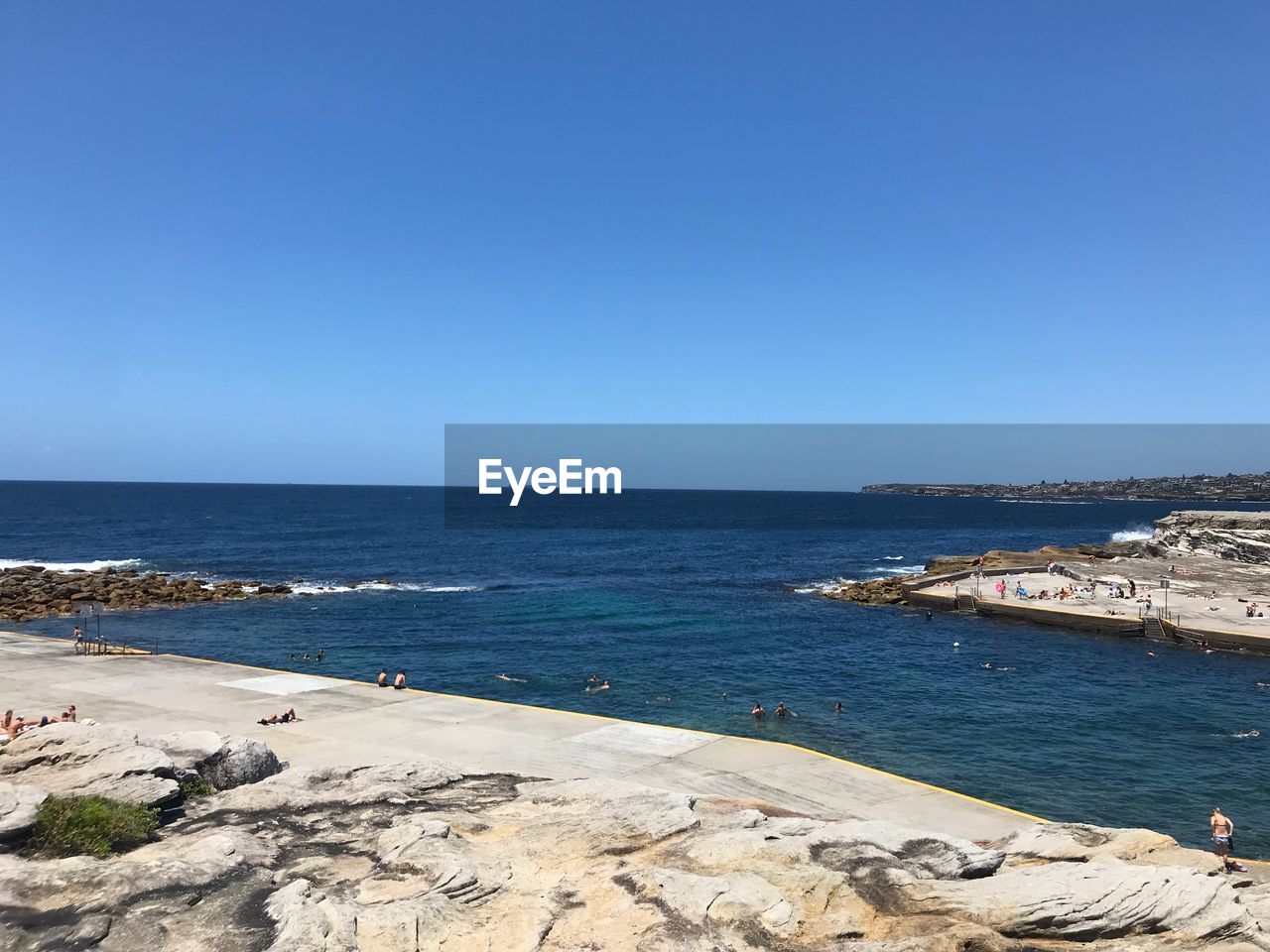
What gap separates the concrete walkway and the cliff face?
2562 inches

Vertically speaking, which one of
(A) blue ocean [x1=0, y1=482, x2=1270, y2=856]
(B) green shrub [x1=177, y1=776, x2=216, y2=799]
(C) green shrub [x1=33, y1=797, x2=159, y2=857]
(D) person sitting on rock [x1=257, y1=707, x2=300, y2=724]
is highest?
(C) green shrub [x1=33, y1=797, x2=159, y2=857]

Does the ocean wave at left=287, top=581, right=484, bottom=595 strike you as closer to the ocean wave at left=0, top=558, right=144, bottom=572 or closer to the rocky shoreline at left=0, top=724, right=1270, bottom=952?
the ocean wave at left=0, top=558, right=144, bottom=572

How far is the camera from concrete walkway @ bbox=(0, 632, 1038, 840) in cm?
1883

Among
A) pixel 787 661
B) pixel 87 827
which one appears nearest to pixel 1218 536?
pixel 787 661

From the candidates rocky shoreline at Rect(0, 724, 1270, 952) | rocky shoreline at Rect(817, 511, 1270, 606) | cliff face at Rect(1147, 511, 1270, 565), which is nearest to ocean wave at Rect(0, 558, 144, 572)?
rocky shoreline at Rect(817, 511, 1270, 606)

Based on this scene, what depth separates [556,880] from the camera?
11664mm

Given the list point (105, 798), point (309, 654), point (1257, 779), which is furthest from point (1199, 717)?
point (309, 654)

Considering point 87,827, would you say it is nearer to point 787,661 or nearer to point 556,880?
point 556,880

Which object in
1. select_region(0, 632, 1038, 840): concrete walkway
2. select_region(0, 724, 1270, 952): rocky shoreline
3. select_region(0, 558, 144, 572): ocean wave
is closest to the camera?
select_region(0, 724, 1270, 952): rocky shoreline

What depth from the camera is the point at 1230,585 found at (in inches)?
2254

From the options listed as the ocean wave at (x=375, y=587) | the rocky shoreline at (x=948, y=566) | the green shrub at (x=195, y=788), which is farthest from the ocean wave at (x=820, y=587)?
the green shrub at (x=195, y=788)

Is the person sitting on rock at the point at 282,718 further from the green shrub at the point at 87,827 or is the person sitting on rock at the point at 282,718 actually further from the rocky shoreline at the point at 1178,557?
the rocky shoreline at the point at 1178,557

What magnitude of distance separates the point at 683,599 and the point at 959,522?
136m

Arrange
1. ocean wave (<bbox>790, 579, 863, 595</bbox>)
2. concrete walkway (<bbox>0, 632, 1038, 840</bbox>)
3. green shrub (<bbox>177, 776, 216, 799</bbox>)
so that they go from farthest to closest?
ocean wave (<bbox>790, 579, 863, 595</bbox>) < concrete walkway (<bbox>0, 632, 1038, 840</bbox>) < green shrub (<bbox>177, 776, 216, 799</bbox>)
